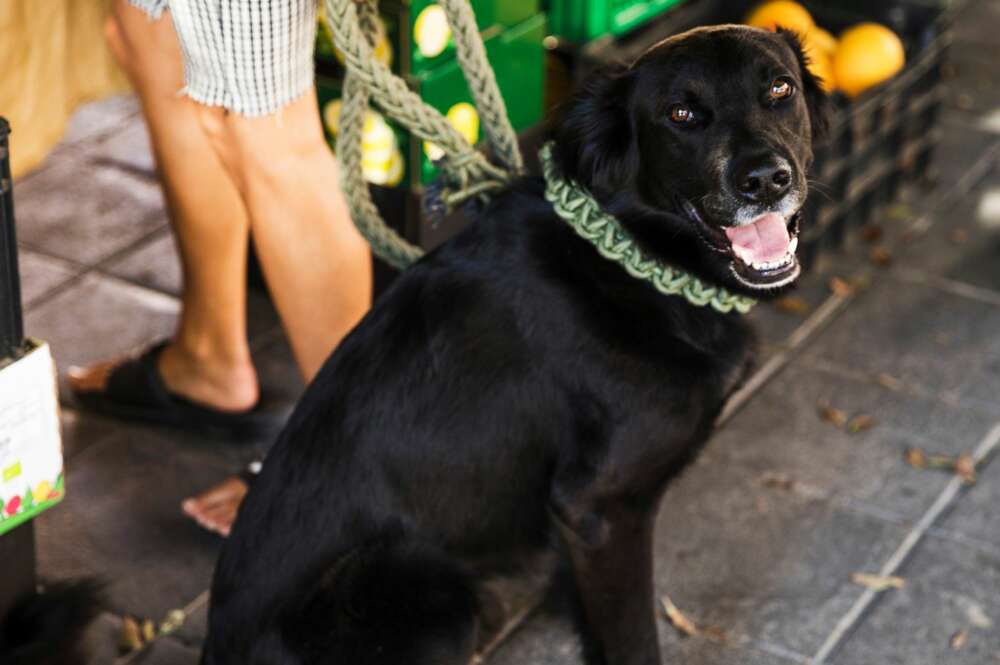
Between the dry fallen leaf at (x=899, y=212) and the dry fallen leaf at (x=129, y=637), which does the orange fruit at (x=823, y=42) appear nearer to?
the dry fallen leaf at (x=899, y=212)

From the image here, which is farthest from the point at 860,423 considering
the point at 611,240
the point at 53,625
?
the point at 53,625

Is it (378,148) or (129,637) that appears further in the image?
(378,148)

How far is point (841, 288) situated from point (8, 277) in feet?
7.78

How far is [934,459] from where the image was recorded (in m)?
3.20

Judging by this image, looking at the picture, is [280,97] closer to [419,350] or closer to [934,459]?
[419,350]

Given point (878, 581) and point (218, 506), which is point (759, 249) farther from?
point (218, 506)

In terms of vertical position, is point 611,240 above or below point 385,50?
above

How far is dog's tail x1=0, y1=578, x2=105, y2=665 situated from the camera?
7.23 ft

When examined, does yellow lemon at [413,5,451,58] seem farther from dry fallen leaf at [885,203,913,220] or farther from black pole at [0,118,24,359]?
dry fallen leaf at [885,203,913,220]

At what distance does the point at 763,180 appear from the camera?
79.4 inches

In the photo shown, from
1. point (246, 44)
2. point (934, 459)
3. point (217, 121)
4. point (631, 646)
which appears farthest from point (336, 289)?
point (934, 459)

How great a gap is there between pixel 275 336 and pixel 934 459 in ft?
5.27

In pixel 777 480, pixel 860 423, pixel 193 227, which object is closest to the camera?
pixel 193 227

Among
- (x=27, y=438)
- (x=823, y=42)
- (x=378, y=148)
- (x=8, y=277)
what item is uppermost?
(x=8, y=277)
